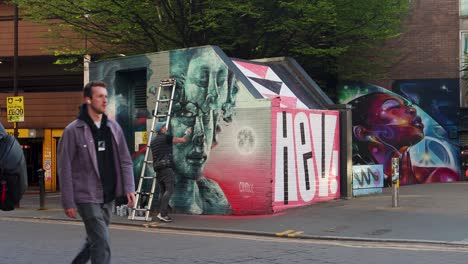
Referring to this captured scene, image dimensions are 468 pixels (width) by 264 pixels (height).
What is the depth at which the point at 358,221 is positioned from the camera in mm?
11516

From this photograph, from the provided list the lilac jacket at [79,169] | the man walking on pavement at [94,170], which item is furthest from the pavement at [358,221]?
the lilac jacket at [79,169]

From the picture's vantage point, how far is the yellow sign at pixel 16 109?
18906 millimetres

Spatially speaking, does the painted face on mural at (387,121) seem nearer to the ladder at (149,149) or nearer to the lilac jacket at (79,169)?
the ladder at (149,149)

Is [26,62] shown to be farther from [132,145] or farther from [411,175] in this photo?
[411,175]

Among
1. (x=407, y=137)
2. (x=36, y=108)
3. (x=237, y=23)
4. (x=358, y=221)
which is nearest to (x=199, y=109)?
(x=358, y=221)

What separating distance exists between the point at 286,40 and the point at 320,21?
2134 mm

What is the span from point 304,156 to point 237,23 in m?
6.03

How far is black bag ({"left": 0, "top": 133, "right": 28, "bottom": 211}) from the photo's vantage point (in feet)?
17.4

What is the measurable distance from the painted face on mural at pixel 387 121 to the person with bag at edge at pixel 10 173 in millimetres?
17600

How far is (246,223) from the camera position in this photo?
39.0 ft

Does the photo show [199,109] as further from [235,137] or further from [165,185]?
[165,185]

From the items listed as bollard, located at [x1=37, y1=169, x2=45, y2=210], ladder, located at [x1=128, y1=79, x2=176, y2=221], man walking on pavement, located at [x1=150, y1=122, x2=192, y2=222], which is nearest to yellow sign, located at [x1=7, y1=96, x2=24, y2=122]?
bollard, located at [x1=37, y1=169, x2=45, y2=210]

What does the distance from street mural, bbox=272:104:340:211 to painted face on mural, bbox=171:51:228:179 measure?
166 cm
